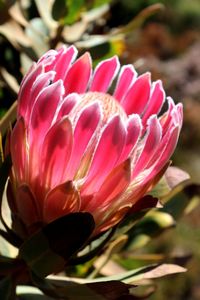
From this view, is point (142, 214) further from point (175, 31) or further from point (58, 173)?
point (175, 31)

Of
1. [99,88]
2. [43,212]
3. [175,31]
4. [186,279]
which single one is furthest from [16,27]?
[175,31]

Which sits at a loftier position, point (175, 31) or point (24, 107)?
point (24, 107)

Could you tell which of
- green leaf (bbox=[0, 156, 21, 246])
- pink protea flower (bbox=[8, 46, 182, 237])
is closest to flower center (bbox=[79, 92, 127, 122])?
pink protea flower (bbox=[8, 46, 182, 237])

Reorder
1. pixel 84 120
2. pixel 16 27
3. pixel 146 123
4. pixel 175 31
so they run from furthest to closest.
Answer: pixel 175 31 → pixel 16 27 → pixel 146 123 → pixel 84 120

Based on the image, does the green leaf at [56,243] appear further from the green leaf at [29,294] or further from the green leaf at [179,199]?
the green leaf at [179,199]

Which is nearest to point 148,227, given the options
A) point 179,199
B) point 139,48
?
point 179,199

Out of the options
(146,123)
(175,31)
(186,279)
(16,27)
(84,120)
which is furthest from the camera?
(175,31)

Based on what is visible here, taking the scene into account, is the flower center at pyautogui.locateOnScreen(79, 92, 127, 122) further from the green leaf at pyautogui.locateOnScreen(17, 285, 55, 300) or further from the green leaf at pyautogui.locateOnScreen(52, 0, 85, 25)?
the green leaf at pyautogui.locateOnScreen(52, 0, 85, 25)
